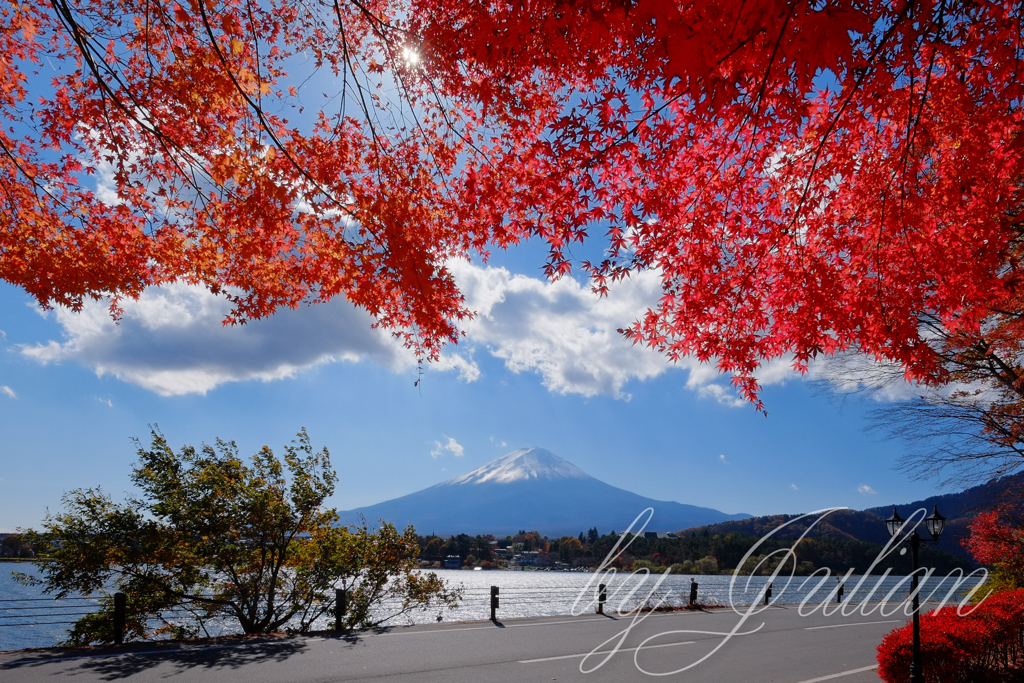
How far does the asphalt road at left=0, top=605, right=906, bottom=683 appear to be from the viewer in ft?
25.3

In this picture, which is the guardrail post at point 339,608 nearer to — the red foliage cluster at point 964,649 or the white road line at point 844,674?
the white road line at point 844,674

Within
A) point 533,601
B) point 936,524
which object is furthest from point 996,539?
point 533,601

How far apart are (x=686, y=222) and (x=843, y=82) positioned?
7.22 ft

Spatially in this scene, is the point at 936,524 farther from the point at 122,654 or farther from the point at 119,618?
the point at 119,618

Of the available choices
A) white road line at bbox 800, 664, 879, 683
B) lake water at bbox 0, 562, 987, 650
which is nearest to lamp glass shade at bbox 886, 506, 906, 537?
lake water at bbox 0, 562, 987, 650

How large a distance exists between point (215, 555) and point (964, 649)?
13822 millimetres

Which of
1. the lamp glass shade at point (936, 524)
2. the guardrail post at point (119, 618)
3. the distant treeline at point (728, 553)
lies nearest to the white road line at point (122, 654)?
the guardrail post at point (119, 618)

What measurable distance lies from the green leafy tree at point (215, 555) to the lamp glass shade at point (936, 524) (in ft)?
38.9

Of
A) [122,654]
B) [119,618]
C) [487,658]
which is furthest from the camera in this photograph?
[119,618]

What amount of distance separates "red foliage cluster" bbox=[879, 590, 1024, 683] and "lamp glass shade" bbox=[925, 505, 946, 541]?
1.39 metres

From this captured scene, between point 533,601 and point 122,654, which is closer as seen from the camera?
point 122,654

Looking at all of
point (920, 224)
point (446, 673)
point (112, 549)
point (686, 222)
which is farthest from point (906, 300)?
point (112, 549)

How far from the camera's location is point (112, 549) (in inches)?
436

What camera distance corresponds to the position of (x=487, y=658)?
9.19m
